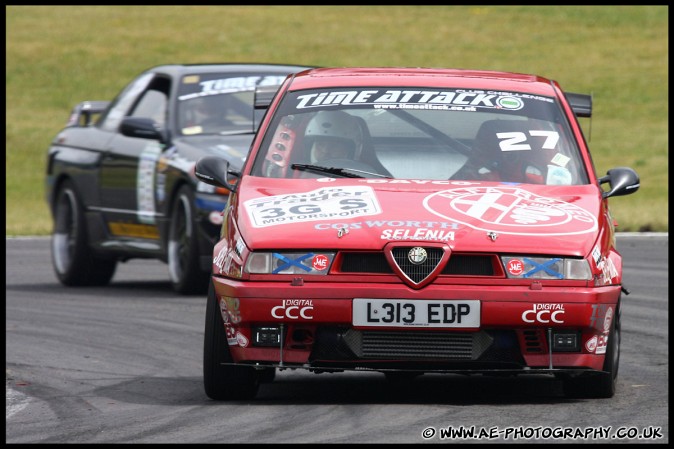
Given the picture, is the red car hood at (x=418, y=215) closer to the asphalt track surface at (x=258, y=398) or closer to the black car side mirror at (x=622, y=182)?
the black car side mirror at (x=622, y=182)

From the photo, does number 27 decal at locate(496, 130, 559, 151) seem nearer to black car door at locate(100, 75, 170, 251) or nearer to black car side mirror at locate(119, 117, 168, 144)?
black car side mirror at locate(119, 117, 168, 144)

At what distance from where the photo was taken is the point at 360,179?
25.6 feet

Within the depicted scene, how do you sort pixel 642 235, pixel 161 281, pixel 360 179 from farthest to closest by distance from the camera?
pixel 642 235 → pixel 161 281 → pixel 360 179

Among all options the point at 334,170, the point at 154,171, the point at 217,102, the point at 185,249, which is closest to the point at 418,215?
the point at 334,170

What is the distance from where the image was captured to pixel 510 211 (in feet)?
23.9

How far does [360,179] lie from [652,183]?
22164 mm

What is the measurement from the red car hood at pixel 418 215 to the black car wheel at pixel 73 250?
653 centimetres

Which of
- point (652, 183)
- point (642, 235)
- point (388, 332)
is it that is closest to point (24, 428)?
point (388, 332)

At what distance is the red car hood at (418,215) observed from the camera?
6.98 m

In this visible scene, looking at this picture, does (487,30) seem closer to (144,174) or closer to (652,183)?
(652,183)

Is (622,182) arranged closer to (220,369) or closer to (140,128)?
(220,369)

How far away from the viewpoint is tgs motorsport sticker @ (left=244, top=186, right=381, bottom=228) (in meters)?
7.19

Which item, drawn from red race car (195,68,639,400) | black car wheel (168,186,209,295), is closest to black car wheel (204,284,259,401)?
red race car (195,68,639,400)

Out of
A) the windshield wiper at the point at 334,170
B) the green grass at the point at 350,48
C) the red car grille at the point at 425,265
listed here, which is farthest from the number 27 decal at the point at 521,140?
the green grass at the point at 350,48
